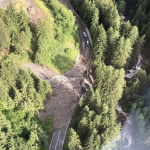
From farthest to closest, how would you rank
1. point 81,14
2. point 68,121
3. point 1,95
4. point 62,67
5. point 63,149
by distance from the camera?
point 81,14, point 62,67, point 68,121, point 63,149, point 1,95

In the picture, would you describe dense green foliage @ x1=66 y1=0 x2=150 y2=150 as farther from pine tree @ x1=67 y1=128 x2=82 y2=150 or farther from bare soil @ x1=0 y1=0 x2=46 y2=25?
bare soil @ x1=0 y1=0 x2=46 y2=25

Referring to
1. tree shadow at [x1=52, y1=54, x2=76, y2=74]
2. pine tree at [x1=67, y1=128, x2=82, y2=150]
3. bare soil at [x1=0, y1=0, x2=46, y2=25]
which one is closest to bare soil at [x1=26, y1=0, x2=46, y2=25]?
bare soil at [x1=0, y1=0, x2=46, y2=25]

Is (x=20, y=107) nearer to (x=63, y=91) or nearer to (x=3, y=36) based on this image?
(x=63, y=91)

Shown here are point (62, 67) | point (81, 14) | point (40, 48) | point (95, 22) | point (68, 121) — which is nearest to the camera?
point (68, 121)

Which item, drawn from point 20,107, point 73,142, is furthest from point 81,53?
point 73,142

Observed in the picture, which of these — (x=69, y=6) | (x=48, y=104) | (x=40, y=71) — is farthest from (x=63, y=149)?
(x=69, y=6)

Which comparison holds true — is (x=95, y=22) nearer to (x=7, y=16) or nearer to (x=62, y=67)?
(x=62, y=67)
